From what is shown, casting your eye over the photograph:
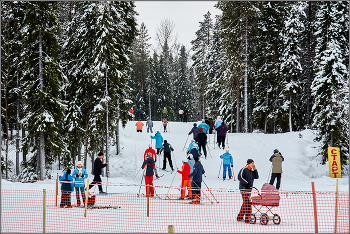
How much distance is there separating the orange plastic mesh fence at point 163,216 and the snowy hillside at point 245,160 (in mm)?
3276

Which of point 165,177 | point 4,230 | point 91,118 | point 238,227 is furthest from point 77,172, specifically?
point 91,118

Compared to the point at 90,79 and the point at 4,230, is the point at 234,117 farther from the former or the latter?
the point at 4,230

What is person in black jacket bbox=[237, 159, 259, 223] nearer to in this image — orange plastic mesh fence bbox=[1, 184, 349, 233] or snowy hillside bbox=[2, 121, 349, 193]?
orange plastic mesh fence bbox=[1, 184, 349, 233]

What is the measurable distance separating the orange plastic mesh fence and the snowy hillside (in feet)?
10.7

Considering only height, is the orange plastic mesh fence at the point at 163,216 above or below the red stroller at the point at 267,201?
below

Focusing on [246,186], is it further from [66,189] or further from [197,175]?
[66,189]

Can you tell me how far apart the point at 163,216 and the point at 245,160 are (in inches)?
460

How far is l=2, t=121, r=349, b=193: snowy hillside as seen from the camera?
1617 centimetres

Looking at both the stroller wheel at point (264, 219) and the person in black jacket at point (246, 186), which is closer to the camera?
the stroller wheel at point (264, 219)

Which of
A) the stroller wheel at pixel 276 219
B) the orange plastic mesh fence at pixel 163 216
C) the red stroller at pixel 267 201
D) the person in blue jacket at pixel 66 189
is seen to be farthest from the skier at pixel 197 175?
the person in blue jacket at pixel 66 189

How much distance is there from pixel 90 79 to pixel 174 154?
7829 millimetres

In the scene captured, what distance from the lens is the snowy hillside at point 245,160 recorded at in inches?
637

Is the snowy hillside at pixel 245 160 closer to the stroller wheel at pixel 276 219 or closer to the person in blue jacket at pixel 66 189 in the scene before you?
the person in blue jacket at pixel 66 189

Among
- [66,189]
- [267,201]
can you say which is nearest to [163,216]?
[267,201]
